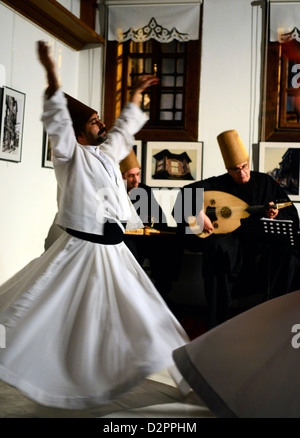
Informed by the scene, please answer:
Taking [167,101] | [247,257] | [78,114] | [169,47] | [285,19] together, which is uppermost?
[285,19]

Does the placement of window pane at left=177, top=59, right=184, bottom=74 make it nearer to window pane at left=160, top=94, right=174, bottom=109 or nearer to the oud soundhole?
window pane at left=160, top=94, right=174, bottom=109

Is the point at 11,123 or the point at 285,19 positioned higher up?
the point at 285,19

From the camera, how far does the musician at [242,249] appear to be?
402 centimetres

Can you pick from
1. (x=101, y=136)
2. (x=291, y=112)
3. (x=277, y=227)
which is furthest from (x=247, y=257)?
(x=101, y=136)

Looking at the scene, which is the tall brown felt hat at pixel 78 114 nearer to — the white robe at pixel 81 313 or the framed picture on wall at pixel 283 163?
the white robe at pixel 81 313

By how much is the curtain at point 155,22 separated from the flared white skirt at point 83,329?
3.56m

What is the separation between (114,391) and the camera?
83.5 inches

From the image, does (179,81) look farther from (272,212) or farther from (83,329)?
(83,329)

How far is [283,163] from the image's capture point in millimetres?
5230

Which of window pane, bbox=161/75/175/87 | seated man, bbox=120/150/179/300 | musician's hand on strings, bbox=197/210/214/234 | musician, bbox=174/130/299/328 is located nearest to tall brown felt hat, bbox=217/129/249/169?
musician, bbox=174/130/299/328

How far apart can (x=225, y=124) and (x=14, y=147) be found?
2.05m

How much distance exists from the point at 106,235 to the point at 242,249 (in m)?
1.95

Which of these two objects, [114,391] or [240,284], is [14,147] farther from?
[114,391]
